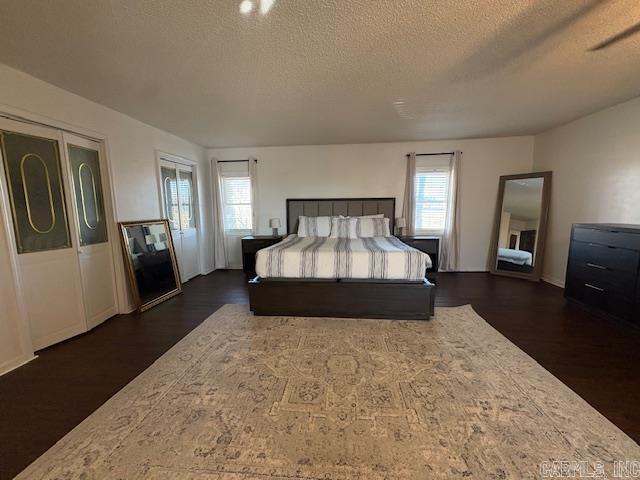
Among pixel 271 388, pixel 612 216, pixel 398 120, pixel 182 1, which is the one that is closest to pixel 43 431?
pixel 271 388

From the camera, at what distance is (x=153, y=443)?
144 cm

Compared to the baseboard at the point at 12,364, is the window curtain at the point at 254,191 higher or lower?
higher

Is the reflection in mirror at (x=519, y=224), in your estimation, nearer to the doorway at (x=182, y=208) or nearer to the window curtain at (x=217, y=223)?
the window curtain at (x=217, y=223)

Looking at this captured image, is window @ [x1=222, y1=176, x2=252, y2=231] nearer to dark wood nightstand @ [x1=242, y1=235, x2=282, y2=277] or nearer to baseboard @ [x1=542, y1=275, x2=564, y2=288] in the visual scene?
dark wood nightstand @ [x1=242, y1=235, x2=282, y2=277]

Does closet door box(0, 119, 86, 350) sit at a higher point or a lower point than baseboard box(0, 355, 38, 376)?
higher

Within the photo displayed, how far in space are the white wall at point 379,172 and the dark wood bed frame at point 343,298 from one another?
98.4 inches

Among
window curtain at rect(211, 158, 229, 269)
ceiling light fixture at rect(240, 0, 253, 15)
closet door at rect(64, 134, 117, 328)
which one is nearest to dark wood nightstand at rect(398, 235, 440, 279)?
window curtain at rect(211, 158, 229, 269)

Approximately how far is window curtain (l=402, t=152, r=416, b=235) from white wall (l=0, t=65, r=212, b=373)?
397 cm

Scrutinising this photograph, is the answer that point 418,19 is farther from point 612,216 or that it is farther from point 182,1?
point 612,216

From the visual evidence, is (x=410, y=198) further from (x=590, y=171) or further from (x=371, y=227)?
(x=590, y=171)

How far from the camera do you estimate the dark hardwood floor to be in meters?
1.60

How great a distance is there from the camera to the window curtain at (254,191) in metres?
5.18

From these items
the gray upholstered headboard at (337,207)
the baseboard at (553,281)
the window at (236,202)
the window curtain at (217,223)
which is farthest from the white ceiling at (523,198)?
the window curtain at (217,223)

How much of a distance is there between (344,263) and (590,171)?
3698mm
